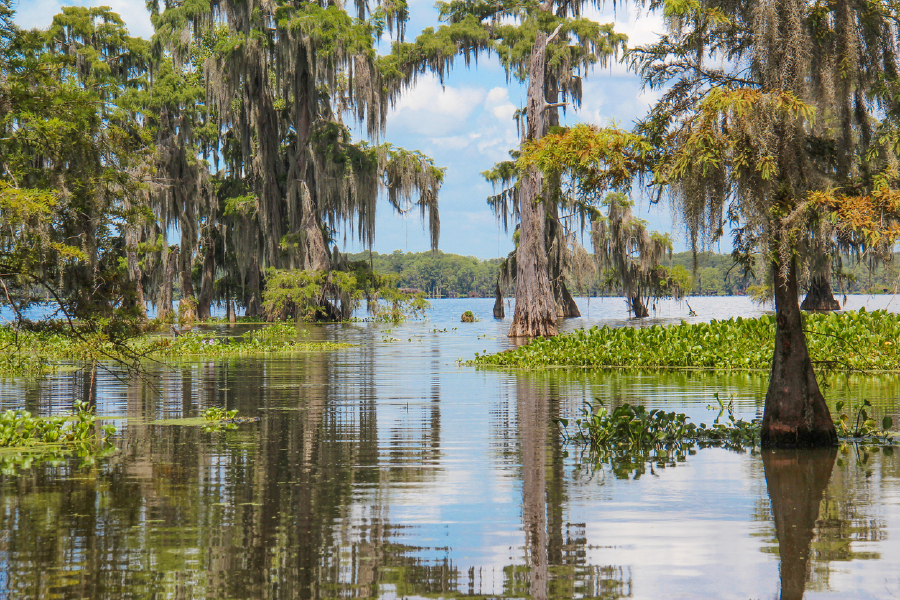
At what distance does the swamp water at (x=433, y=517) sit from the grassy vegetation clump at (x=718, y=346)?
19.7 ft

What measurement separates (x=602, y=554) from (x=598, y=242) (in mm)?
41990

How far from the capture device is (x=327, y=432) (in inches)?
433

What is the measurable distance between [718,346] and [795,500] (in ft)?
42.4

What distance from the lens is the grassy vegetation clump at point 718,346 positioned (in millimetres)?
18094

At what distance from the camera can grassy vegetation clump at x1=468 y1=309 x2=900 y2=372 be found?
59.4ft

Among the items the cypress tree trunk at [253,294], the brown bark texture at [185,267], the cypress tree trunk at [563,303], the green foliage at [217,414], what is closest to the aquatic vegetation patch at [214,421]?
the green foliage at [217,414]

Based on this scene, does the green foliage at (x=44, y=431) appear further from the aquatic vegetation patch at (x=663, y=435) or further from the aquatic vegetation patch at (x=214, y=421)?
the aquatic vegetation patch at (x=663, y=435)

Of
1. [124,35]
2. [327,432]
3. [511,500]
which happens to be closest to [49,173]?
[327,432]

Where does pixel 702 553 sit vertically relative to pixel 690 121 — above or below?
below

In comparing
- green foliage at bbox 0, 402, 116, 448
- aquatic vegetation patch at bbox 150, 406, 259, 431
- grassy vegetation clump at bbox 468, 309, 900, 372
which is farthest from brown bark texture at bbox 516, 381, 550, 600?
grassy vegetation clump at bbox 468, 309, 900, 372

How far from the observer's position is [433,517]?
22.1ft

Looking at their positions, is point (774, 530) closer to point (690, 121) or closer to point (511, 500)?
point (511, 500)

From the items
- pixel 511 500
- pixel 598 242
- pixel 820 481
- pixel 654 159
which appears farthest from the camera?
pixel 598 242

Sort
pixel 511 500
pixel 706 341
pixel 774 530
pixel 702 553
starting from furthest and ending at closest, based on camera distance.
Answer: pixel 706 341, pixel 511 500, pixel 774 530, pixel 702 553
